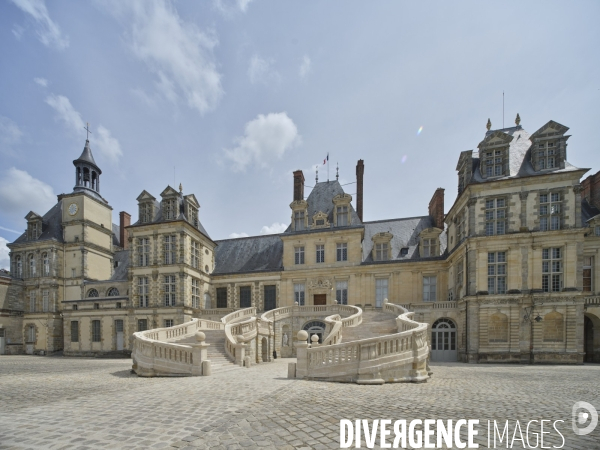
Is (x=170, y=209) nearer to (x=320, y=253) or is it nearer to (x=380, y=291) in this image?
(x=320, y=253)

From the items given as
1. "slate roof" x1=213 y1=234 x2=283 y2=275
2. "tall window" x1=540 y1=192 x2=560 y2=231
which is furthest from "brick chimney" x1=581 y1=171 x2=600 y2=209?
"slate roof" x1=213 y1=234 x2=283 y2=275

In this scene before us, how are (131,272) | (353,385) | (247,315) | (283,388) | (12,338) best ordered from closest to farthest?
1. (283,388)
2. (353,385)
3. (247,315)
4. (131,272)
5. (12,338)

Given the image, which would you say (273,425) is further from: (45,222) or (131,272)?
(45,222)

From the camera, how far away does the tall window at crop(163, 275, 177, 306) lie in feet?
90.7

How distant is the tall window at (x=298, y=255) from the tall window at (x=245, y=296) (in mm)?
5495

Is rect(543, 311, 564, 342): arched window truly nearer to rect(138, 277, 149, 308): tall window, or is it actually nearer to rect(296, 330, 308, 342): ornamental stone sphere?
rect(296, 330, 308, 342): ornamental stone sphere

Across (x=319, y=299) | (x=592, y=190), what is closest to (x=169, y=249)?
(x=319, y=299)

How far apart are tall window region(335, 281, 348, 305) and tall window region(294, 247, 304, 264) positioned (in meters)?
3.97

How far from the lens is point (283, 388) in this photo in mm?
9758

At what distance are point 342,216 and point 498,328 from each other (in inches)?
572

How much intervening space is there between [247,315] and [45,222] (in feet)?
93.1

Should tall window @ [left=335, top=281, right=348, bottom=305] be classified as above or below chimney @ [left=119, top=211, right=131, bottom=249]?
below

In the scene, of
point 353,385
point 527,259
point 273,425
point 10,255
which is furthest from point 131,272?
point 527,259

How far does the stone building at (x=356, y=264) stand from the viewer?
69.9 feet
